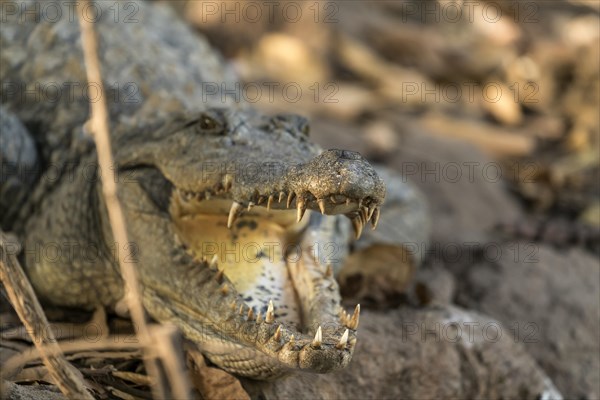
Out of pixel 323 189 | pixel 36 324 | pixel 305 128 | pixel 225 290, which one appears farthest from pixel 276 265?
pixel 36 324

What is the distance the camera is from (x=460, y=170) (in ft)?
21.9

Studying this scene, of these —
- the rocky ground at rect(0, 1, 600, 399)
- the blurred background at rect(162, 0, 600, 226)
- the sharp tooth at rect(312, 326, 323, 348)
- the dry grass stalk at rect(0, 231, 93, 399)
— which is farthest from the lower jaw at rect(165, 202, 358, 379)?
the blurred background at rect(162, 0, 600, 226)

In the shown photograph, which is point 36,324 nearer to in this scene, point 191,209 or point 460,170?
point 191,209

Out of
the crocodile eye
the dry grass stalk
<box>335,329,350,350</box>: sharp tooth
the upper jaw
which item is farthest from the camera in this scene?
the crocodile eye

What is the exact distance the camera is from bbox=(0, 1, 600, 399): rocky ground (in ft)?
12.3

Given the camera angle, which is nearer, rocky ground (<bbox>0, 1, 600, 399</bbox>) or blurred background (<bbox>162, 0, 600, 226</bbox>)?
rocky ground (<bbox>0, 1, 600, 399</bbox>)

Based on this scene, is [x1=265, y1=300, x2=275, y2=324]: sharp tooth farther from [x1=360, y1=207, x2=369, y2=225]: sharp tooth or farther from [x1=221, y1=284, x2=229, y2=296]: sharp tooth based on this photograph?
[x1=360, y1=207, x2=369, y2=225]: sharp tooth

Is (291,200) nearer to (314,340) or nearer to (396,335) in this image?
(314,340)

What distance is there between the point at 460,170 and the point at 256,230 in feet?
11.5

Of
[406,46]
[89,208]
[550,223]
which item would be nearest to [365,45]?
[406,46]

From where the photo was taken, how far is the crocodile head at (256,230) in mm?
2787

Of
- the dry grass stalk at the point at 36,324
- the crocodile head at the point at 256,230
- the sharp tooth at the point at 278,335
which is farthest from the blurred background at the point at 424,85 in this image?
the dry grass stalk at the point at 36,324

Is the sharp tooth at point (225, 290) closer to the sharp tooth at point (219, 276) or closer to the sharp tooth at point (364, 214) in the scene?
the sharp tooth at point (219, 276)

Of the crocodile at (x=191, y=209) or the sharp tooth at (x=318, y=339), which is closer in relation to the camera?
the sharp tooth at (x=318, y=339)
